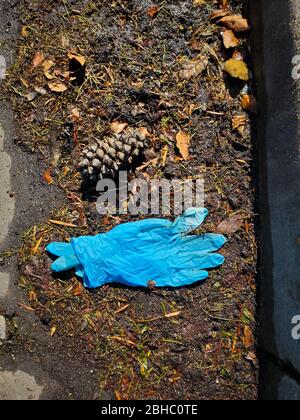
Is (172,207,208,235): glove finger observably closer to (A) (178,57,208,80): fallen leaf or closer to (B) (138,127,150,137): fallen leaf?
(B) (138,127,150,137): fallen leaf

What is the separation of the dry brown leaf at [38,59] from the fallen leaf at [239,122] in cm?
123

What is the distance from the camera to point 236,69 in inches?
101

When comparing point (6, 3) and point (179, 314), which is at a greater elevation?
point (6, 3)

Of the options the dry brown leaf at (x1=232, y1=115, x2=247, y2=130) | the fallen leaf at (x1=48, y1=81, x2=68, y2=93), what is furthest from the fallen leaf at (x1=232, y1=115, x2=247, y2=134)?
the fallen leaf at (x1=48, y1=81, x2=68, y2=93)

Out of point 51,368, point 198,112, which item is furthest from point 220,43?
point 51,368

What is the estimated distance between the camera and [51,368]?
249cm

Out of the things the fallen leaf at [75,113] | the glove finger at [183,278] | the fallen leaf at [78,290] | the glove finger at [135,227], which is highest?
the fallen leaf at [75,113]

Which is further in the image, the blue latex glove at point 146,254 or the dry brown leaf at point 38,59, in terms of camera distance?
the dry brown leaf at point 38,59

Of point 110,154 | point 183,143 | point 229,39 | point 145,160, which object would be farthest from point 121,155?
point 229,39

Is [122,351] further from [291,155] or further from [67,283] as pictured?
[291,155]

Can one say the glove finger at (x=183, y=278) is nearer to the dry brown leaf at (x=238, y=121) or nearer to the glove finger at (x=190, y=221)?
the glove finger at (x=190, y=221)

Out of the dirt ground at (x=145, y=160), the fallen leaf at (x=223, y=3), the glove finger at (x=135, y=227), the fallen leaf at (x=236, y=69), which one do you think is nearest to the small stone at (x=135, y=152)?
the dirt ground at (x=145, y=160)

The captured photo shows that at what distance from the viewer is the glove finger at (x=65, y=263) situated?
249cm

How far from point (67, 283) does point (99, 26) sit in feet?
5.18
